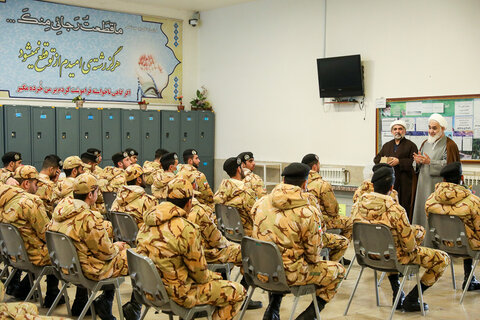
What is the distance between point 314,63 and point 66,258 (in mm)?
7678

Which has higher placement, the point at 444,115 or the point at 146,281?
the point at 444,115

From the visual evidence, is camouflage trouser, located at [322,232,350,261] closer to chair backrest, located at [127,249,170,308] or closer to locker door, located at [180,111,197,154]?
chair backrest, located at [127,249,170,308]

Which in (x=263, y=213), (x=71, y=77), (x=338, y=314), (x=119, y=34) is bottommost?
(x=338, y=314)

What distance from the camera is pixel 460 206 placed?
5.57 m

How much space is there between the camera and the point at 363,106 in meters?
10.3

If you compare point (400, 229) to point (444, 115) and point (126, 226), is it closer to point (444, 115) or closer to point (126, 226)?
point (126, 226)

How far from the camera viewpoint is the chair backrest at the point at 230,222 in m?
6.02

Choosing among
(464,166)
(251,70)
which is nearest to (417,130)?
(464,166)

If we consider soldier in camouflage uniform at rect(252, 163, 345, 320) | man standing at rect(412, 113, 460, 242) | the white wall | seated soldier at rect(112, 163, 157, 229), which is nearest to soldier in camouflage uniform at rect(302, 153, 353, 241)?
man standing at rect(412, 113, 460, 242)

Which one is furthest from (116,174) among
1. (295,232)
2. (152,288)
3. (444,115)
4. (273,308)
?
(444,115)

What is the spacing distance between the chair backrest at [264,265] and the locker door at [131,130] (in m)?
8.19

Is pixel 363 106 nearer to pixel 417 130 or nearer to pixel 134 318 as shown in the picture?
pixel 417 130

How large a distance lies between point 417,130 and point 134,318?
6.32 meters

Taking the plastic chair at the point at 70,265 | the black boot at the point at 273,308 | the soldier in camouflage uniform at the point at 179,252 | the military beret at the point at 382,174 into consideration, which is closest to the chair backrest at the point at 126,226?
the plastic chair at the point at 70,265
